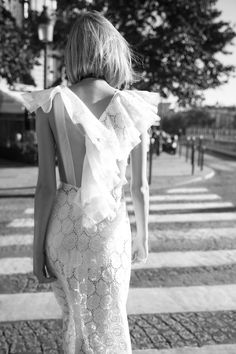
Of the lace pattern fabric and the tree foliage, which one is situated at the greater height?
the tree foliage

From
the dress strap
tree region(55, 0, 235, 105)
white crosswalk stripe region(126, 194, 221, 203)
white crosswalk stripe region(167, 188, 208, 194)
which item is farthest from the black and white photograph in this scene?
tree region(55, 0, 235, 105)

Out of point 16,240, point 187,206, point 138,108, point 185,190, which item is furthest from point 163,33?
point 138,108

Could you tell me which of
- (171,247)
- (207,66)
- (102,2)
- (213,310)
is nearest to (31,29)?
(102,2)

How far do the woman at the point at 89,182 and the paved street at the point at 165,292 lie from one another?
1.34 metres

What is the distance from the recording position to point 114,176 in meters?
1.88

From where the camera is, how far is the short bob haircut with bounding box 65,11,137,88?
1781 mm

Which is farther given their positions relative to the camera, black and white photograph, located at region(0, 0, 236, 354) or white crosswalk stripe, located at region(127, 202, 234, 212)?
white crosswalk stripe, located at region(127, 202, 234, 212)

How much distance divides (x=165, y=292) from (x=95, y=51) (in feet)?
9.60

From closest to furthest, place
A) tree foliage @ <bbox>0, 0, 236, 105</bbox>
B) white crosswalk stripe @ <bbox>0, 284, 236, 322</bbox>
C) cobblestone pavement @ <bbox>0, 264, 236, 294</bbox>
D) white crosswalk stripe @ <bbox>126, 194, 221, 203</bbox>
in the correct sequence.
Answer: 1. white crosswalk stripe @ <bbox>0, 284, 236, 322</bbox>
2. cobblestone pavement @ <bbox>0, 264, 236, 294</bbox>
3. white crosswalk stripe @ <bbox>126, 194, 221, 203</bbox>
4. tree foliage @ <bbox>0, 0, 236, 105</bbox>

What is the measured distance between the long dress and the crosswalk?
1288 millimetres

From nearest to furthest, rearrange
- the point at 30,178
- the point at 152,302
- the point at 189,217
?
the point at 152,302, the point at 189,217, the point at 30,178

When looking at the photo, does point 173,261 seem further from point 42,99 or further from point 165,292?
point 42,99

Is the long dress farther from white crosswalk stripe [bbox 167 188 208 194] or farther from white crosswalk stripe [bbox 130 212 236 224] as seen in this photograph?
white crosswalk stripe [bbox 167 188 208 194]

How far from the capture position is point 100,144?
179 cm
